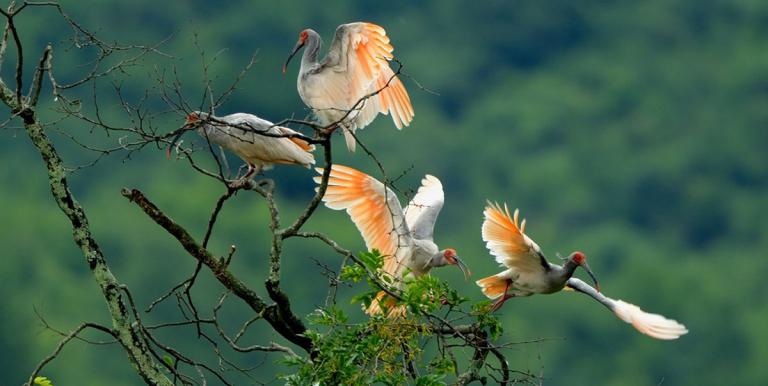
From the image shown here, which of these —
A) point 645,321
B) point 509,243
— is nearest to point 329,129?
point 509,243

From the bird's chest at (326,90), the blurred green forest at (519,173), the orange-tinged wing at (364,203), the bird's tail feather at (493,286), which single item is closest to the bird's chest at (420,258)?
the bird's tail feather at (493,286)

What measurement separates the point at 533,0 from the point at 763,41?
912 centimetres

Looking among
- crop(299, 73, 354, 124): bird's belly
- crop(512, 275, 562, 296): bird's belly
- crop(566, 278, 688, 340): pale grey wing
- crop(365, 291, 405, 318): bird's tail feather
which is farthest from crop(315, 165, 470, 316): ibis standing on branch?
crop(365, 291, 405, 318): bird's tail feather

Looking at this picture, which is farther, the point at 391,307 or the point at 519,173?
the point at 519,173

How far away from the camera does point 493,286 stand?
1071cm

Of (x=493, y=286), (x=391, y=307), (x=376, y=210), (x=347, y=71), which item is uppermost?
(x=347, y=71)

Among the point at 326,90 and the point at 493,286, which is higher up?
the point at 326,90

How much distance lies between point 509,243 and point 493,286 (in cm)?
54

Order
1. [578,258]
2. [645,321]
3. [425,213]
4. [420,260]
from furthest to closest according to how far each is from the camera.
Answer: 1. [425,213]
2. [420,260]
3. [578,258]
4. [645,321]

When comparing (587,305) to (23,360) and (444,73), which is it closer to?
(23,360)

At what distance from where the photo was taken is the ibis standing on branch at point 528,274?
394 inches

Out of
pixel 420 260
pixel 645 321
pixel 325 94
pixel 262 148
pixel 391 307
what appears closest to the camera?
pixel 391 307

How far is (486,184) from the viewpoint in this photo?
5328cm

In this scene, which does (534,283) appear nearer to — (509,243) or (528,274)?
(528,274)
